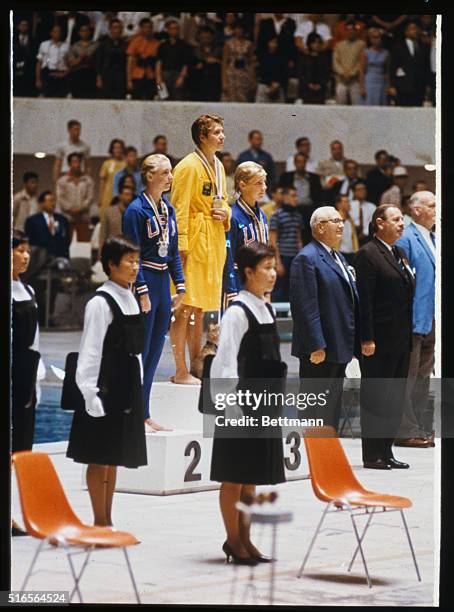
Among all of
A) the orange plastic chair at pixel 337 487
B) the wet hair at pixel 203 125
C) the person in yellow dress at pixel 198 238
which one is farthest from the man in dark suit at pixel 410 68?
the orange plastic chair at pixel 337 487

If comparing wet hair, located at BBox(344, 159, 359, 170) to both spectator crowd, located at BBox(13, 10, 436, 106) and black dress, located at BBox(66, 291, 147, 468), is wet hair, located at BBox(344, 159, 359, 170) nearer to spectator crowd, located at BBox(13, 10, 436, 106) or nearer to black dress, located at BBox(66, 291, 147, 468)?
spectator crowd, located at BBox(13, 10, 436, 106)

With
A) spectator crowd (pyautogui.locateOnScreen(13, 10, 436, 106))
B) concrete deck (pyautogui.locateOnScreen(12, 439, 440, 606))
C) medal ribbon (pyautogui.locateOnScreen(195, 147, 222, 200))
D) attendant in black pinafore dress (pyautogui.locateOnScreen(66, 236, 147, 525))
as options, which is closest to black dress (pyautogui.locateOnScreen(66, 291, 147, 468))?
attendant in black pinafore dress (pyautogui.locateOnScreen(66, 236, 147, 525))

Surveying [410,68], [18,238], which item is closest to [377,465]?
[410,68]

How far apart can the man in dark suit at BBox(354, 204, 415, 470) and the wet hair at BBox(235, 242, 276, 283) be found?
561mm

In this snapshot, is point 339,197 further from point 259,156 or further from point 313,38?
point 313,38

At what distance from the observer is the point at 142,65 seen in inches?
269

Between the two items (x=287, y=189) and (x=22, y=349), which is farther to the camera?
(x=287, y=189)

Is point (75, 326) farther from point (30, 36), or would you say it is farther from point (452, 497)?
point (452, 497)

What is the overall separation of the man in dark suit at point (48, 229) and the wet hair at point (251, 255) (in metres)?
0.78

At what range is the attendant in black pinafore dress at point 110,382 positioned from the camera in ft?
21.8

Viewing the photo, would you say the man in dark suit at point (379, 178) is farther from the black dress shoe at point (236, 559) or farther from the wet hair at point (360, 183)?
the black dress shoe at point (236, 559)

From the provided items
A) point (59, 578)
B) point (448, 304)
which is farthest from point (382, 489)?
point (59, 578)

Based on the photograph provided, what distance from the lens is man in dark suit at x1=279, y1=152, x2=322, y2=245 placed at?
693 centimetres

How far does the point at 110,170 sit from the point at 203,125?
47 centimetres
